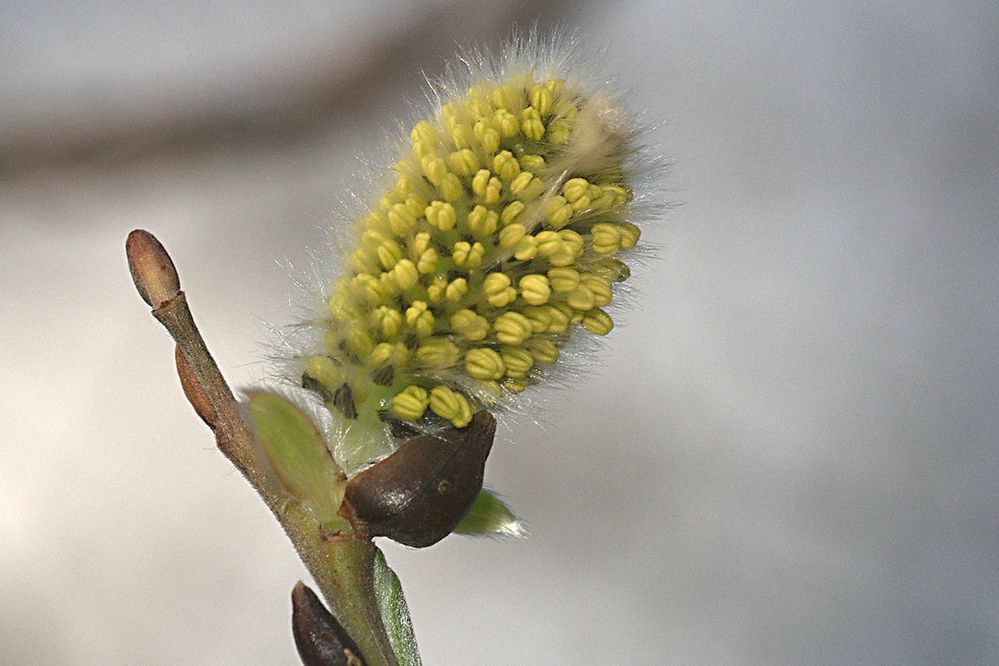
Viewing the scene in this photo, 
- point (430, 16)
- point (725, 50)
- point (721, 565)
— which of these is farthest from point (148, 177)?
point (721, 565)

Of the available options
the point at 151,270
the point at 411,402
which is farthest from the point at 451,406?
the point at 151,270

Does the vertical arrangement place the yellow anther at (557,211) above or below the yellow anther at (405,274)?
below

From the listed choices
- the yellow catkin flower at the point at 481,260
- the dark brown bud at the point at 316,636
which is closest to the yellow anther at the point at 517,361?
the yellow catkin flower at the point at 481,260

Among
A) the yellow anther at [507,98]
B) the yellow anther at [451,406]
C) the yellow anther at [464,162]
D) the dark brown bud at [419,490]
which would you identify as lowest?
the dark brown bud at [419,490]

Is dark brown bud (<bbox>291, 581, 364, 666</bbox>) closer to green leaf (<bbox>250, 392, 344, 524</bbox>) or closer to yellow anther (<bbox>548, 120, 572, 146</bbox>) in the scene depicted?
green leaf (<bbox>250, 392, 344, 524</bbox>)

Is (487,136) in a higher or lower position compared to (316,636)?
higher

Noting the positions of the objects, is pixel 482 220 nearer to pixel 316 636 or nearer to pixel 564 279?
pixel 564 279

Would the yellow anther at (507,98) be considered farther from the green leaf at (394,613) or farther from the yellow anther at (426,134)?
the green leaf at (394,613)

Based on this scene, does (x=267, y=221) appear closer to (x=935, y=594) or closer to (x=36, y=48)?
(x=36, y=48)
